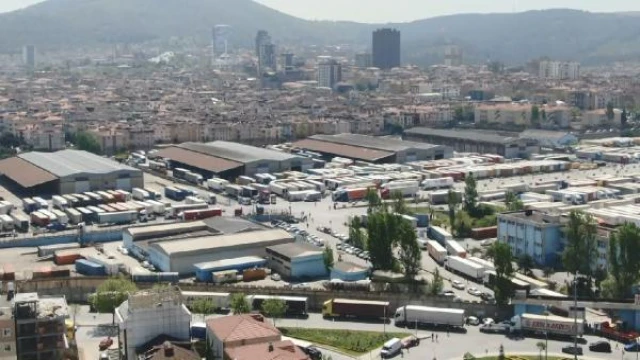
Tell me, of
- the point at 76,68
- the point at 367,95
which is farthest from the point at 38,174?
the point at 76,68

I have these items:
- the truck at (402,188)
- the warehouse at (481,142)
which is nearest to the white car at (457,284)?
the truck at (402,188)

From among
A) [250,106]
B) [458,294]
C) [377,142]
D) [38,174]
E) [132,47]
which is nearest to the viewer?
[458,294]

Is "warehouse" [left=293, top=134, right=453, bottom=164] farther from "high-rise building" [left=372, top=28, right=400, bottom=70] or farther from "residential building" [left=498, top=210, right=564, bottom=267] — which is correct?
"high-rise building" [left=372, top=28, right=400, bottom=70]

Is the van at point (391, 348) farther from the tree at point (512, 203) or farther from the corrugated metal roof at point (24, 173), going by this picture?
the corrugated metal roof at point (24, 173)

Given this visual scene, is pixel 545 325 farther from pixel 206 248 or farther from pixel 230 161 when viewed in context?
pixel 230 161

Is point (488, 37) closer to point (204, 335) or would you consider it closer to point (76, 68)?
point (76, 68)

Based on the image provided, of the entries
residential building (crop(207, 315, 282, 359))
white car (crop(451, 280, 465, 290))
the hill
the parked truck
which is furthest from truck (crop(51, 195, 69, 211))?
the hill
